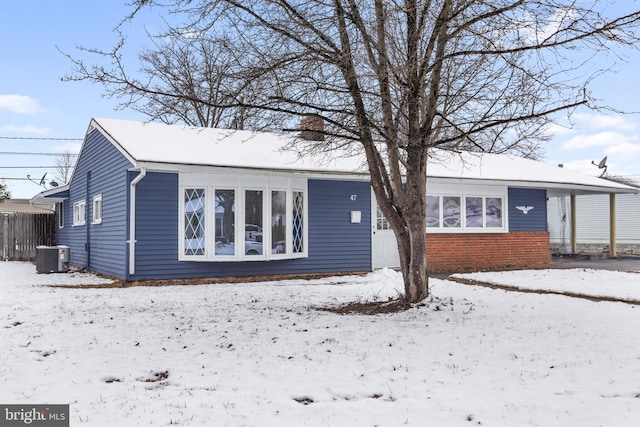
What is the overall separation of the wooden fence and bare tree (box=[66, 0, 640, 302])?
1427cm

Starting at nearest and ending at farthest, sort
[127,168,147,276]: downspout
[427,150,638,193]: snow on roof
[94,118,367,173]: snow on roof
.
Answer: [127,168,147,276]: downspout → [94,118,367,173]: snow on roof → [427,150,638,193]: snow on roof

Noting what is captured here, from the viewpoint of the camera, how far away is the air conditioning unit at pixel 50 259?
13.5 m

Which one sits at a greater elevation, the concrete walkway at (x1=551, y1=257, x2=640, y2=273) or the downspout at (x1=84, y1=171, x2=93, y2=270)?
the downspout at (x1=84, y1=171, x2=93, y2=270)

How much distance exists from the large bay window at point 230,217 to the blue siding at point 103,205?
4.45 feet

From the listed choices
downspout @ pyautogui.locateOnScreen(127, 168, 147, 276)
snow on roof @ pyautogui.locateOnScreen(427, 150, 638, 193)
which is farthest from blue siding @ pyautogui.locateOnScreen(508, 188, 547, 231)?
downspout @ pyautogui.locateOnScreen(127, 168, 147, 276)

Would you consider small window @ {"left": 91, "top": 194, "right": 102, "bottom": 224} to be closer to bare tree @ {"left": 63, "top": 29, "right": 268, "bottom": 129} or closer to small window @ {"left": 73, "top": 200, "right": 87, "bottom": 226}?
small window @ {"left": 73, "top": 200, "right": 87, "bottom": 226}

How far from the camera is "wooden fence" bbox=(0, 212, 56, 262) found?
60.1ft

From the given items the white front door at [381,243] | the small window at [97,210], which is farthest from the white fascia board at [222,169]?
the small window at [97,210]

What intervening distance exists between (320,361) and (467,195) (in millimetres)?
10790

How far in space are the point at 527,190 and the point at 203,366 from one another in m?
13.4

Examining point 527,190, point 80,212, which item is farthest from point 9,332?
point 527,190

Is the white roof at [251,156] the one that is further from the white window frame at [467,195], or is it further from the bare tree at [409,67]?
the bare tree at [409,67]

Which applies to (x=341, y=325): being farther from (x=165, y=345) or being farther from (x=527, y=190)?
(x=527, y=190)

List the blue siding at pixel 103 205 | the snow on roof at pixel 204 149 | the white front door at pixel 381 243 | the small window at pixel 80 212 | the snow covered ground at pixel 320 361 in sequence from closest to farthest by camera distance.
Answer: the snow covered ground at pixel 320 361
the snow on roof at pixel 204 149
the blue siding at pixel 103 205
the white front door at pixel 381 243
the small window at pixel 80 212
